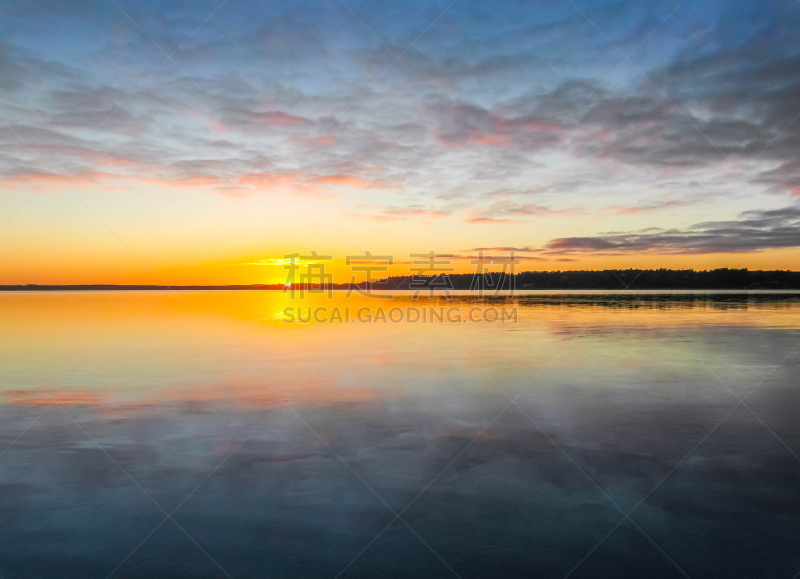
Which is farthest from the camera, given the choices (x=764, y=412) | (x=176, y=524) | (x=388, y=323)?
(x=388, y=323)

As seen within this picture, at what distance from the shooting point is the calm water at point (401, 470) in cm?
388

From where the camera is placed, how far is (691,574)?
3660 millimetres

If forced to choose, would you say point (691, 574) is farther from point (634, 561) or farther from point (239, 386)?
point (239, 386)

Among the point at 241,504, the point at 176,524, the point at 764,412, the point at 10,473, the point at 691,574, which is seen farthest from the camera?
the point at 764,412

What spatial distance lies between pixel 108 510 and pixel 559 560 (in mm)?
3753

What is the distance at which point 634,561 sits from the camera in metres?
3.84

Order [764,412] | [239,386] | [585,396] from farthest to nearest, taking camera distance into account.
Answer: [239,386], [585,396], [764,412]

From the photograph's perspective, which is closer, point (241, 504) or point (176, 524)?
point (176, 524)

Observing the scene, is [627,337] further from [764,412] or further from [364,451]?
[364,451]

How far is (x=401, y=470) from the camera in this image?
5.55 meters

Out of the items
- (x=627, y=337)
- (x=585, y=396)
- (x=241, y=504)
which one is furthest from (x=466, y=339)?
(x=241, y=504)

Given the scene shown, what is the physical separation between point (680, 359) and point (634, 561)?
1028 centimetres

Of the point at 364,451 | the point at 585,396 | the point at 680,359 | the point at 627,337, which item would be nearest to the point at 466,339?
the point at 627,337

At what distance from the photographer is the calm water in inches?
153
